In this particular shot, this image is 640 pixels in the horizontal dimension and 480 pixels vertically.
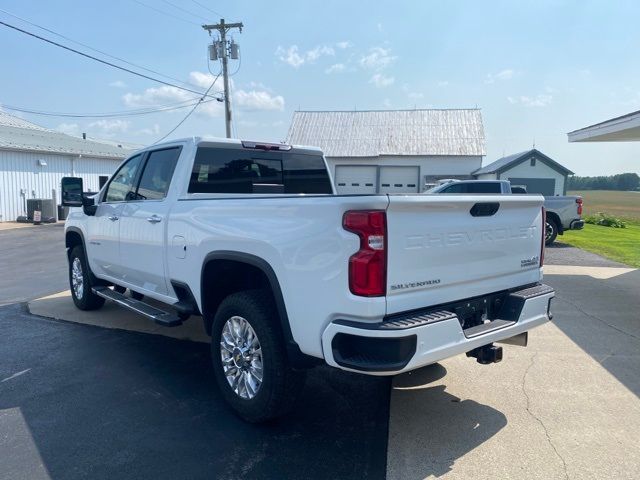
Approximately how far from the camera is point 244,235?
3570 millimetres

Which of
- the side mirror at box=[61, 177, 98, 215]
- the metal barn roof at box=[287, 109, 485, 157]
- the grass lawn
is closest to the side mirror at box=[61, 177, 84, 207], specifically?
the side mirror at box=[61, 177, 98, 215]

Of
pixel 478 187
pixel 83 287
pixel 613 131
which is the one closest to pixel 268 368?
pixel 83 287

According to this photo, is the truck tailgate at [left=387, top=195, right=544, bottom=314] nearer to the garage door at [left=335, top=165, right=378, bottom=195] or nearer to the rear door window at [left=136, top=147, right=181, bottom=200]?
the rear door window at [left=136, top=147, right=181, bottom=200]

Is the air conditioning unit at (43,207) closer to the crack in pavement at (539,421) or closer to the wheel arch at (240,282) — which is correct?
the wheel arch at (240,282)

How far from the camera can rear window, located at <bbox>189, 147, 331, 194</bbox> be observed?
4816 millimetres

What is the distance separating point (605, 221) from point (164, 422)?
23724 millimetres

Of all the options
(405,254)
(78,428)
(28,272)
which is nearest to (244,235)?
(405,254)

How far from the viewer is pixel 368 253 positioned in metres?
2.83

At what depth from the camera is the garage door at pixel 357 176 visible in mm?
33281

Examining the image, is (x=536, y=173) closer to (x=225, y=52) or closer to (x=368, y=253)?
(x=225, y=52)

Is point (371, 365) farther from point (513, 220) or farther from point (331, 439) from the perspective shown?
point (513, 220)

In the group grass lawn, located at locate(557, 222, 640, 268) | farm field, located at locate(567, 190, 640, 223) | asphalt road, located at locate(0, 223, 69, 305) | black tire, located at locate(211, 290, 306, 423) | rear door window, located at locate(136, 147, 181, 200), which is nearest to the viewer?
black tire, located at locate(211, 290, 306, 423)

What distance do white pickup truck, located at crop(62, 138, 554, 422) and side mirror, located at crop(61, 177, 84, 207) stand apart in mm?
1316

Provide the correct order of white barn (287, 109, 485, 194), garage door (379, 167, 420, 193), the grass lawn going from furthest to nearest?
garage door (379, 167, 420, 193), white barn (287, 109, 485, 194), the grass lawn
